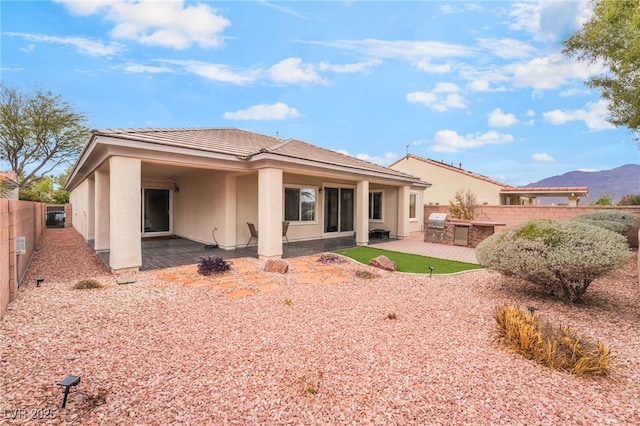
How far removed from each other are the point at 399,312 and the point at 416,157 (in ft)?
82.2

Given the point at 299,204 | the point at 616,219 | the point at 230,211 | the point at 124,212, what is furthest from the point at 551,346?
the point at 616,219

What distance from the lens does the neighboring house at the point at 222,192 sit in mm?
7988

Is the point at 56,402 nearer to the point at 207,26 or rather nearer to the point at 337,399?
the point at 337,399

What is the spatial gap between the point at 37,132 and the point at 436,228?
36.5m

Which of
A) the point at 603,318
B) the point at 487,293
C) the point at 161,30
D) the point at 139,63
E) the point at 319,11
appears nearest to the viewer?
the point at 603,318

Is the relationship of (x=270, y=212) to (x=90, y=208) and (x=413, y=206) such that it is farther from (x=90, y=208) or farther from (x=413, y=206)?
(x=413, y=206)

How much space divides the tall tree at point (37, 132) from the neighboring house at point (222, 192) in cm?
2193

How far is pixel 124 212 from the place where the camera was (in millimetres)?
7891

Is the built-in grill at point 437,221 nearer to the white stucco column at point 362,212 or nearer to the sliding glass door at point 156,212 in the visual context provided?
the white stucco column at point 362,212

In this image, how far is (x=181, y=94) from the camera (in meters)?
20.3

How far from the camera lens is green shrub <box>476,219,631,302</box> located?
18.1ft

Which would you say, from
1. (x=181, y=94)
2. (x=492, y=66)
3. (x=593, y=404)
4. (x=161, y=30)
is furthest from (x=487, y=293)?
(x=181, y=94)

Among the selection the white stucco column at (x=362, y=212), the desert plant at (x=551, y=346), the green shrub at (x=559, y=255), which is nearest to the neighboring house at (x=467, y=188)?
the white stucco column at (x=362, y=212)

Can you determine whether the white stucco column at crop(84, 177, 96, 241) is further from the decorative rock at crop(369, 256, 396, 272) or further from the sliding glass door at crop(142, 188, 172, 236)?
the decorative rock at crop(369, 256, 396, 272)
